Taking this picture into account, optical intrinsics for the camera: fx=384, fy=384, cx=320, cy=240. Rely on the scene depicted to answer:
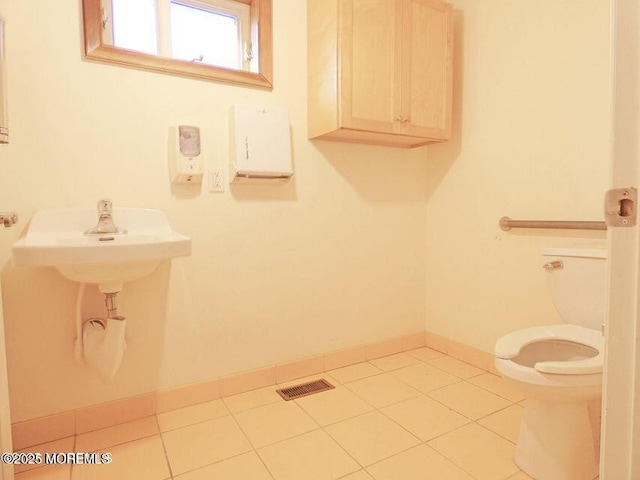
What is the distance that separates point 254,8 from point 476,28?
1199 millimetres

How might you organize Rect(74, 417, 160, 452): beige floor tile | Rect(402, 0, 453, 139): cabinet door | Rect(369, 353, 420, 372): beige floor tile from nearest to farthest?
Rect(74, 417, 160, 452): beige floor tile < Rect(402, 0, 453, 139): cabinet door < Rect(369, 353, 420, 372): beige floor tile

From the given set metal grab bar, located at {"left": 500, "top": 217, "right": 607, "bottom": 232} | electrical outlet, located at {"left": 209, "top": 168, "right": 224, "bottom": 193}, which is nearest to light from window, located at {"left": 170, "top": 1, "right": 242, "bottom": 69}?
electrical outlet, located at {"left": 209, "top": 168, "right": 224, "bottom": 193}

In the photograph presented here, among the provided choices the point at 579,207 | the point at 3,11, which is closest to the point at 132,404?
the point at 3,11

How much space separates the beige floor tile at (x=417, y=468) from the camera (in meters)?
1.29

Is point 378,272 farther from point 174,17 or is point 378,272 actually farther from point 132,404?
point 174,17

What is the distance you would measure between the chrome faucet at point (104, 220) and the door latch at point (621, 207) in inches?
61.0

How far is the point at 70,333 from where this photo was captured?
154 cm

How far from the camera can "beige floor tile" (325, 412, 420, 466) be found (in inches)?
55.4

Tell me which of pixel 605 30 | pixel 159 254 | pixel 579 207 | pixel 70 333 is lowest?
pixel 70 333

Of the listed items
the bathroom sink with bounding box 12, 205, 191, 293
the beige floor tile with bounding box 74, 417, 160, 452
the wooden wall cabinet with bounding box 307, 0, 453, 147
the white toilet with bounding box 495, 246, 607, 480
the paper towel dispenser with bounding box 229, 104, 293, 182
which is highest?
the wooden wall cabinet with bounding box 307, 0, 453, 147

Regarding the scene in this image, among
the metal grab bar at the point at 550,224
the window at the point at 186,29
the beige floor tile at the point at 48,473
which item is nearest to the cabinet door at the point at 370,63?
the window at the point at 186,29

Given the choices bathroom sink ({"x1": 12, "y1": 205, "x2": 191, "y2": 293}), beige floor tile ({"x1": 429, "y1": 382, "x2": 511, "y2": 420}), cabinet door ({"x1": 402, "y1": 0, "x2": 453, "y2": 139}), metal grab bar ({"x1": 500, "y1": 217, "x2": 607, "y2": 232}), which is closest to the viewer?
bathroom sink ({"x1": 12, "y1": 205, "x2": 191, "y2": 293})

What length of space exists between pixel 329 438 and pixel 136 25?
6.41ft

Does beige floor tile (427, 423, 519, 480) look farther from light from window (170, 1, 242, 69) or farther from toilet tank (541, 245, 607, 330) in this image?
light from window (170, 1, 242, 69)
